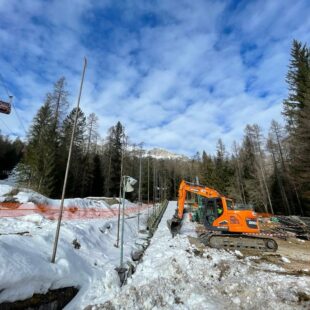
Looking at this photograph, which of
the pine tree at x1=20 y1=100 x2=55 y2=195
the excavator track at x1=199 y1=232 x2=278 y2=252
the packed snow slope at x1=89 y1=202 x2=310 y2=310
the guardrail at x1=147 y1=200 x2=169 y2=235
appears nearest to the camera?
the packed snow slope at x1=89 y1=202 x2=310 y2=310

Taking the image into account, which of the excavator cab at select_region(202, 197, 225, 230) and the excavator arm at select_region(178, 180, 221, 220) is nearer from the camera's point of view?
the excavator cab at select_region(202, 197, 225, 230)

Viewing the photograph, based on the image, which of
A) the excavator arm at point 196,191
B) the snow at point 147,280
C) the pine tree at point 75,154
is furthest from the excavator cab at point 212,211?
the pine tree at point 75,154

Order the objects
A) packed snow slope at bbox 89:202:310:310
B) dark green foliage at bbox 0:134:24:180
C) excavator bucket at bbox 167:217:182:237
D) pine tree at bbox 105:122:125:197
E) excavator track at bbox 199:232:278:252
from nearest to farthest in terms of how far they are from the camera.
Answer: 1. packed snow slope at bbox 89:202:310:310
2. excavator track at bbox 199:232:278:252
3. excavator bucket at bbox 167:217:182:237
4. pine tree at bbox 105:122:125:197
5. dark green foliage at bbox 0:134:24:180

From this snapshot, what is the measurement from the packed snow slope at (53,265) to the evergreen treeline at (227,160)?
5.18 metres

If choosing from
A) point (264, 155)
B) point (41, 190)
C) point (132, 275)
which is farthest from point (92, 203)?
point (264, 155)

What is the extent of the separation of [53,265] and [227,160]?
4357 centimetres

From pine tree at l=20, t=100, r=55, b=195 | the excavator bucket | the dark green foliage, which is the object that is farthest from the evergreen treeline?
the dark green foliage

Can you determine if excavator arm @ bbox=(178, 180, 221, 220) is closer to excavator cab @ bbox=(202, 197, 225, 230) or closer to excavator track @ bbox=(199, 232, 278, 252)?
excavator cab @ bbox=(202, 197, 225, 230)

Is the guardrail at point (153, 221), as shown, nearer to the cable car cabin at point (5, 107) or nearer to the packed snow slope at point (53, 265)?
the packed snow slope at point (53, 265)

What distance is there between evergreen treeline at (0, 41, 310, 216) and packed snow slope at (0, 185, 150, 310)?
5176 mm

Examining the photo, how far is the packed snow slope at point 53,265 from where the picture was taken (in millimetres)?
5016

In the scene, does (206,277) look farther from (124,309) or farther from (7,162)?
(7,162)

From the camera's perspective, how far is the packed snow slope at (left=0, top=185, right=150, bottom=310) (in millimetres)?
5016

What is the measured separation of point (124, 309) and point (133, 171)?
4979 cm
